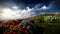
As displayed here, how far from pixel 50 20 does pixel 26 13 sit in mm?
340

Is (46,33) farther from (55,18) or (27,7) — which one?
(27,7)

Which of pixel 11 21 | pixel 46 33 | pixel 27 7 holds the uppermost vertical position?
pixel 27 7

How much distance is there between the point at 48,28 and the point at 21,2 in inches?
20.1

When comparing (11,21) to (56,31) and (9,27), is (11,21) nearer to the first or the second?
(9,27)

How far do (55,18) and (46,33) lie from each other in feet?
0.78

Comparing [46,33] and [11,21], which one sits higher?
[11,21]

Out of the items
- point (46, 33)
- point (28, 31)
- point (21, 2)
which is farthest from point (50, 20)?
point (21, 2)

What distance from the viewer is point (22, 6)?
1794 millimetres

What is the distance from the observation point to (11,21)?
1.80 meters

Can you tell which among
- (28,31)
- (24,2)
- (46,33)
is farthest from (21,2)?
(46,33)

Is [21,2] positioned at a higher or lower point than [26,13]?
higher

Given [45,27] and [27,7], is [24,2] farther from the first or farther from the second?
[45,27]

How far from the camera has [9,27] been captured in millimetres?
1763

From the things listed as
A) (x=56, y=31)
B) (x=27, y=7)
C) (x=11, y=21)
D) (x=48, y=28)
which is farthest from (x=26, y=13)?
(x=56, y=31)
